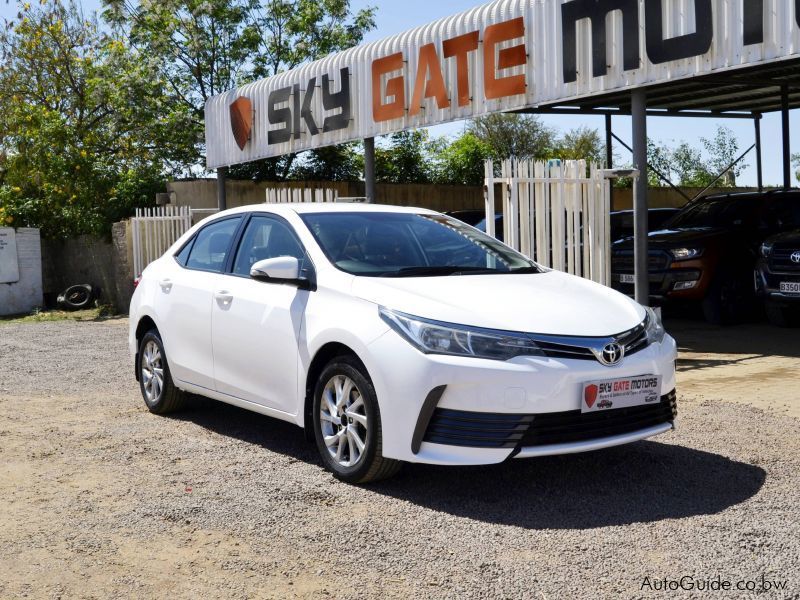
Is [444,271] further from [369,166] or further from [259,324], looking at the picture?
[369,166]

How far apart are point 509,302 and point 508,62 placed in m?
8.09

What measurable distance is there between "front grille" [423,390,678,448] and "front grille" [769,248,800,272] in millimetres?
7362

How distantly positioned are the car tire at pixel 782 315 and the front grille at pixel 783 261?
99 cm

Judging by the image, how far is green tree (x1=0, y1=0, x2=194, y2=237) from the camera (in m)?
21.4

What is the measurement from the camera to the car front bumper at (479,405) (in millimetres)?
4840

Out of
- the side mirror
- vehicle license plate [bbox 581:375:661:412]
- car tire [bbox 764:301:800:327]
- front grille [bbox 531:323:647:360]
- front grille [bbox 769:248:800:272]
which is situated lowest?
car tire [bbox 764:301:800:327]

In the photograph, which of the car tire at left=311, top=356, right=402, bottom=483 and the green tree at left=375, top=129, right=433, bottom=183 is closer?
the car tire at left=311, top=356, right=402, bottom=483

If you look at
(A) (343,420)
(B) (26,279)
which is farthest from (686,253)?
(B) (26,279)

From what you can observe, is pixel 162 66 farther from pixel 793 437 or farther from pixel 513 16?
pixel 793 437

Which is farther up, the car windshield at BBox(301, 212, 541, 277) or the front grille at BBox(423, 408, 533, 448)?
the car windshield at BBox(301, 212, 541, 277)

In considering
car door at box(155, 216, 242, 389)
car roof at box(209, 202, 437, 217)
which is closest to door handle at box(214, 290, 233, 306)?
car door at box(155, 216, 242, 389)

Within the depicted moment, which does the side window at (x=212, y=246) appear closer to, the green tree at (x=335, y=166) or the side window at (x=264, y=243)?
the side window at (x=264, y=243)

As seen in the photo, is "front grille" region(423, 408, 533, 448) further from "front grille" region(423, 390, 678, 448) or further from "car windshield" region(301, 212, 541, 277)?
"car windshield" region(301, 212, 541, 277)

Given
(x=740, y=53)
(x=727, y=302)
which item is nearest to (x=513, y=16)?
(x=740, y=53)
